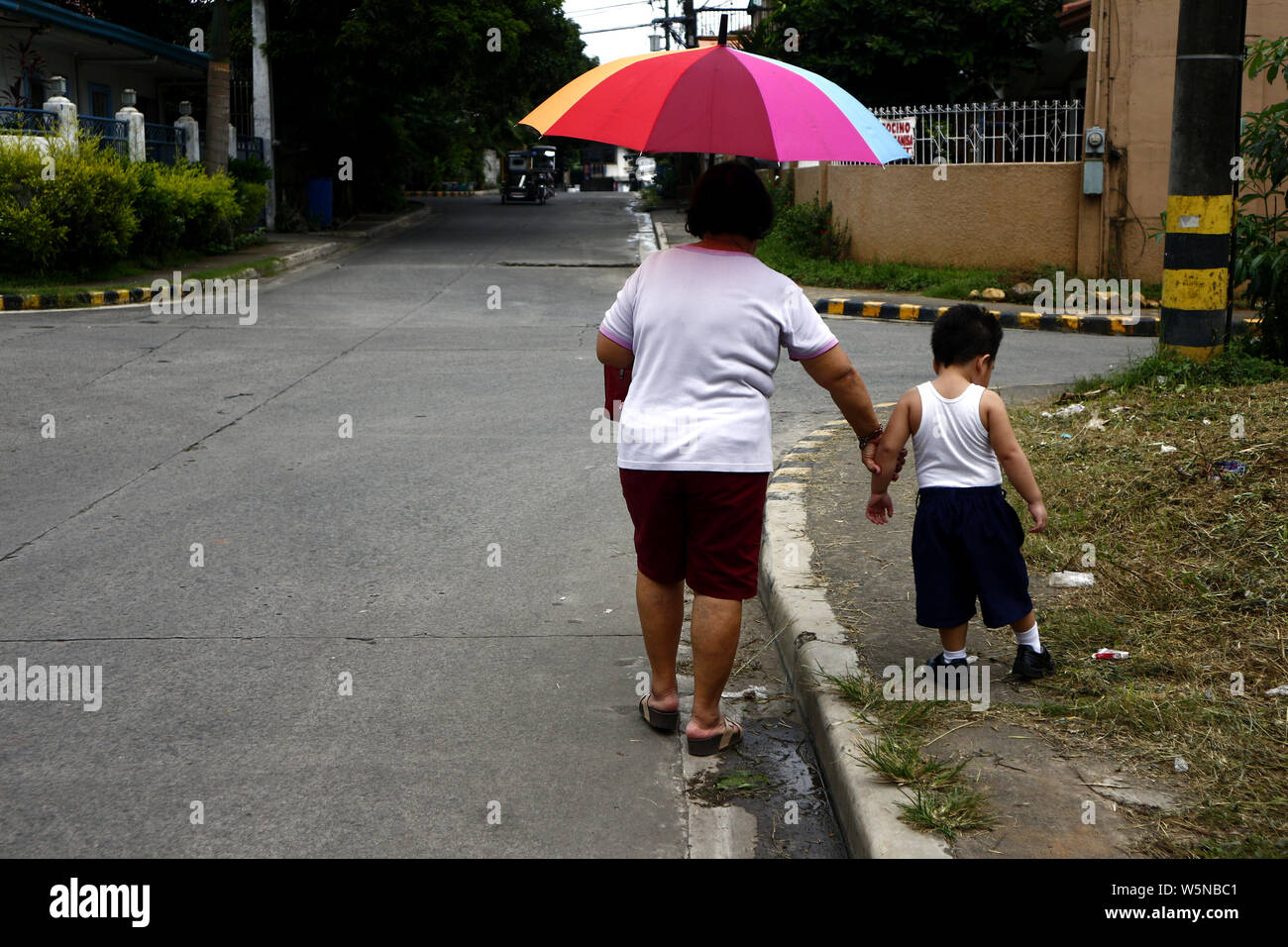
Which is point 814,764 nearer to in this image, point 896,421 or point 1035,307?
point 896,421

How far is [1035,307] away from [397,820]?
14.4 meters

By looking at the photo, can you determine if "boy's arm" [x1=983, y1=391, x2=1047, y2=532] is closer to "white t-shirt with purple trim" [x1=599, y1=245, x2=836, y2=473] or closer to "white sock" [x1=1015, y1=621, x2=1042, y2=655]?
"white sock" [x1=1015, y1=621, x2=1042, y2=655]

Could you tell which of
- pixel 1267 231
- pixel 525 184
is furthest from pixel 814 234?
pixel 525 184

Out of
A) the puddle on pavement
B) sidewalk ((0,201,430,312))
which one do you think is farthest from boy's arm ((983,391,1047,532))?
sidewalk ((0,201,430,312))

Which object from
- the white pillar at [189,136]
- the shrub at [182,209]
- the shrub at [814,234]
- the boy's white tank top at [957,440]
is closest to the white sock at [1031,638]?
the boy's white tank top at [957,440]

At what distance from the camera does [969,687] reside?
13.7ft

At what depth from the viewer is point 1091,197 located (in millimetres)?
16734

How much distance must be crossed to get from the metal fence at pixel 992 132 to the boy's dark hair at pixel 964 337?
13842mm

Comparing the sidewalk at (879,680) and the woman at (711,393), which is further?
the woman at (711,393)

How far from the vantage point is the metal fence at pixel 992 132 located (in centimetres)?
1723

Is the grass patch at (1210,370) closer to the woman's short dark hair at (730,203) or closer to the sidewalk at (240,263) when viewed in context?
the woman's short dark hair at (730,203)

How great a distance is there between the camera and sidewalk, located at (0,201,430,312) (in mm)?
15125
